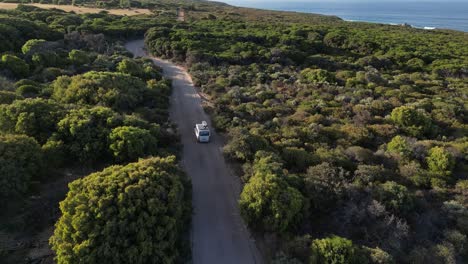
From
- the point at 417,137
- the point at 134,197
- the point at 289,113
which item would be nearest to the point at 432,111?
the point at 417,137

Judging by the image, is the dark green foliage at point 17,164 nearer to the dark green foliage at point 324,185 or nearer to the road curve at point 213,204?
the road curve at point 213,204

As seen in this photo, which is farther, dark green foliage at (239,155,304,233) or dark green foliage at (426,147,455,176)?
dark green foliage at (426,147,455,176)

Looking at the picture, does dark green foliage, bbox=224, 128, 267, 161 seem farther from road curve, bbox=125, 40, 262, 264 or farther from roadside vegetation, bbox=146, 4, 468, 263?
road curve, bbox=125, 40, 262, 264

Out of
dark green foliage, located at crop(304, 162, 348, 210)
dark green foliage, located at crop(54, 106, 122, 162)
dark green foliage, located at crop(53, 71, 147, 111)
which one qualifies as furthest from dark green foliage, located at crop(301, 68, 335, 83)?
dark green foliage, located at crop(54, 106, 122, 162)

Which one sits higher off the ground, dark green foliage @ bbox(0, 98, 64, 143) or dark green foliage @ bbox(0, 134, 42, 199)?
dark green foliage @ bbox(0, 98, 64, 143)

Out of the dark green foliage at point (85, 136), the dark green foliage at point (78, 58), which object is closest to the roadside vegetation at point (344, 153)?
the dark green foliage at point (85, 136)

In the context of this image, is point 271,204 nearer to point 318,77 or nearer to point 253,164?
point 253,164

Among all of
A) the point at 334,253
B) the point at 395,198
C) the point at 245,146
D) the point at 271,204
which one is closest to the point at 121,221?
the point at 271,204
